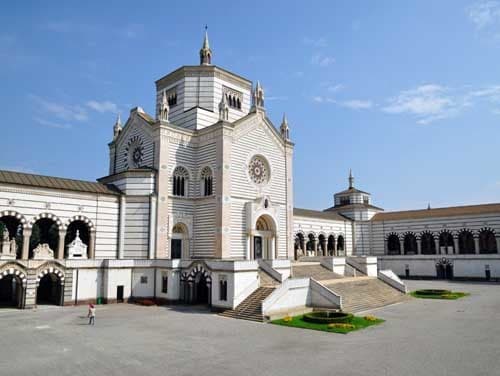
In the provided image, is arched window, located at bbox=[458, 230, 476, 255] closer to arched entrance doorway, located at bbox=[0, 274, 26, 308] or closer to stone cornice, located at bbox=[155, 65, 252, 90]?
stone cornice, located at bbox=[155, 65, 252, 90]

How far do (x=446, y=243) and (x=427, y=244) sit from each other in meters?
3.17

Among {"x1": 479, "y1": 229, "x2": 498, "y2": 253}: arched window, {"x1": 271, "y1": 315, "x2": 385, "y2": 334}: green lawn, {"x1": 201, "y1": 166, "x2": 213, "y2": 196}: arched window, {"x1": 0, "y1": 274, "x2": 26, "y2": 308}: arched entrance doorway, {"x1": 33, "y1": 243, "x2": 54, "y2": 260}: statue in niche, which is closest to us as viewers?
{"x1": 271, "y1": 315, "x2": 385, "y2": 334}: green lawn

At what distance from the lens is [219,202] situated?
3612cm

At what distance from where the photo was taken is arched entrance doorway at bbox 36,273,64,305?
100 ft

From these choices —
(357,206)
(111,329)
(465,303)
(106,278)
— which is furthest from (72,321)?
(357,206)

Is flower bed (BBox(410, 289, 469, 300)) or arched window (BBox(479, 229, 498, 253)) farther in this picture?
arched window (BBox(479, 229, 498, 253))

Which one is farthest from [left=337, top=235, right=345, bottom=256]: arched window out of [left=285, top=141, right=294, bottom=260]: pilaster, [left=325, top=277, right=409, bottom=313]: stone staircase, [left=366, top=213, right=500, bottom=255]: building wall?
[left=325, top=277, right=409, bottom=313]: stone staircase

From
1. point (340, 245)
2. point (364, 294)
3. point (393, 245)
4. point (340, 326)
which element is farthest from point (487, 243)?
point (340, 326)

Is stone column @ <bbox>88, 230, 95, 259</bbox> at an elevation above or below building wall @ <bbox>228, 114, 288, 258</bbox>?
below

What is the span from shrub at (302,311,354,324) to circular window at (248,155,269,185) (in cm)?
1760

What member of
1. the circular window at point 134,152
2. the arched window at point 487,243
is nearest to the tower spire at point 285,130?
the circular window at point 134,152

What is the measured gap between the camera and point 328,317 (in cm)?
2406

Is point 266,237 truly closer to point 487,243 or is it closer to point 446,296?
point 446,296

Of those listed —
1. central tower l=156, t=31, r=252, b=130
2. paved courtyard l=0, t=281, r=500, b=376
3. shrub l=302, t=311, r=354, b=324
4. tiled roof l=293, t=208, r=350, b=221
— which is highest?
central tower l=156, t=31, r=252, b=130
